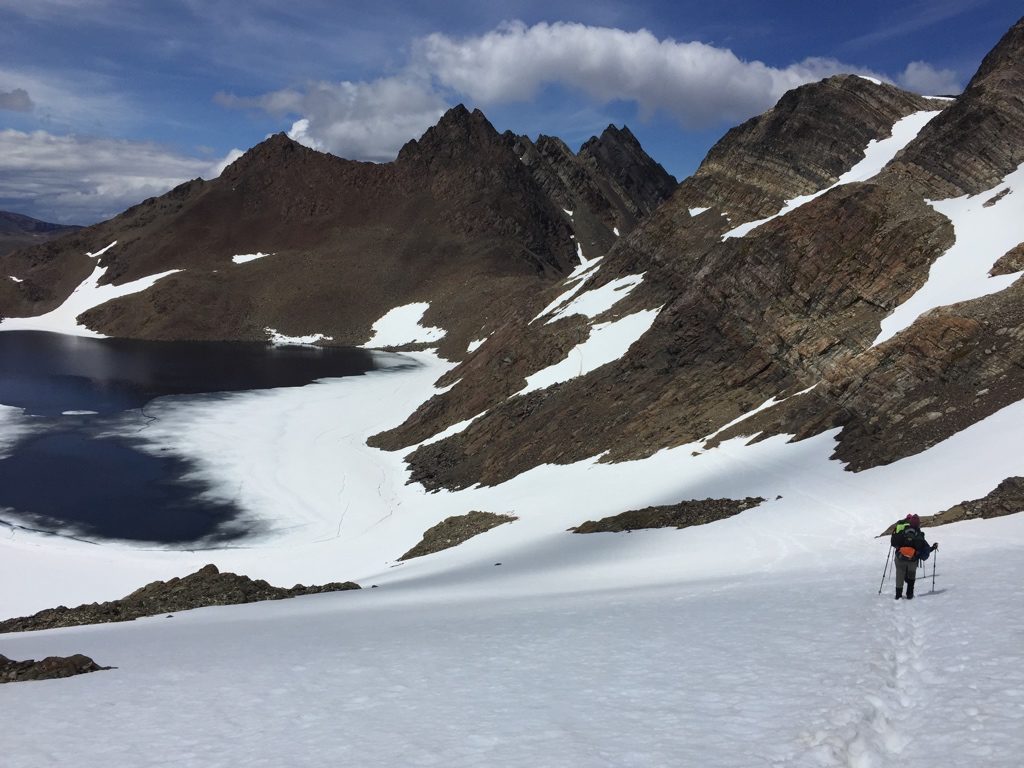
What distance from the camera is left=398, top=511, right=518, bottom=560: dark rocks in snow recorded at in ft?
100

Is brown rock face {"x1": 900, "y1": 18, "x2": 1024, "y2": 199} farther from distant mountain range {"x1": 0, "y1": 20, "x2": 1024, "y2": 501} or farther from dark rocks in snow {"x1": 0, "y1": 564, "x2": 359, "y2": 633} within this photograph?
dark rocks in snow {"x1": 0, "y1": 564, "x2": 359, "y2": 633}

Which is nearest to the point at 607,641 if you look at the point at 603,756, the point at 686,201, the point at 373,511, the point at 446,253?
the point at 603,756

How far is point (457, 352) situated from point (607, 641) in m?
88.2

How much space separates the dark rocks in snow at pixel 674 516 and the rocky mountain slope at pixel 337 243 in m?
78.6

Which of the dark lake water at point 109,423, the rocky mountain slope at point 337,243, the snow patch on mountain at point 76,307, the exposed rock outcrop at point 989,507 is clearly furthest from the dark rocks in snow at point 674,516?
the snow patch on mountain at point 76,307

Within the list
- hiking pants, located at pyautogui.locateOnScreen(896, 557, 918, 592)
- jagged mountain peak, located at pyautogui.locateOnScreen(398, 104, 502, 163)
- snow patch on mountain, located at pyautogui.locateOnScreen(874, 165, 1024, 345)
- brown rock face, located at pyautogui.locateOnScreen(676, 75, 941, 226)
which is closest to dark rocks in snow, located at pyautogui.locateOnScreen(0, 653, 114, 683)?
hiking pants, located at pyautogui.locateOnScreen(896, 557, 918, 592)

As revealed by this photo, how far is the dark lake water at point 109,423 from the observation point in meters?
38.2

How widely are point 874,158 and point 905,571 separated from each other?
41.3m

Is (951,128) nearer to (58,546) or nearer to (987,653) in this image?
(987,653)

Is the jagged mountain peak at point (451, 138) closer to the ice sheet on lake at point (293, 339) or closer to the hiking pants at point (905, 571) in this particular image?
the ice sheet on lake at point (293, 339)

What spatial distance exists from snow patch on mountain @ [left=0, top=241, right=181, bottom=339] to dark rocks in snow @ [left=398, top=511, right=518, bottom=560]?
119 m

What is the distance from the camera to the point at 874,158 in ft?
151

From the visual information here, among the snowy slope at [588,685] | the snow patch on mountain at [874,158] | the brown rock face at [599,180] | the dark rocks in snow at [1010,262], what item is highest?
the brown rock face at [599,180]

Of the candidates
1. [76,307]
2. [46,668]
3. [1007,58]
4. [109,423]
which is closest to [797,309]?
[1007,58]
